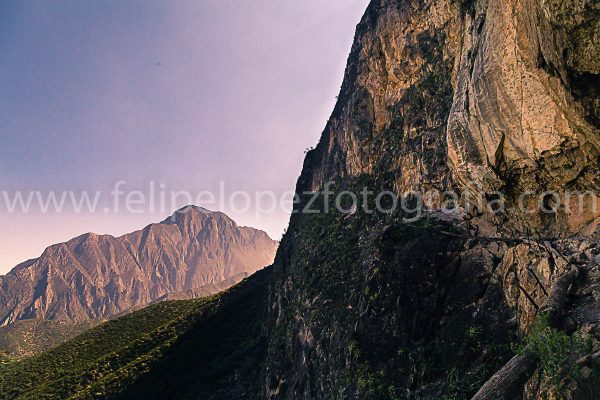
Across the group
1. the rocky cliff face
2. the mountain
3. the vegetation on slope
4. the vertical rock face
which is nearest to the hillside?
the mountain

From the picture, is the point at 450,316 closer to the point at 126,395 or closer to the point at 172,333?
the point at 126,395

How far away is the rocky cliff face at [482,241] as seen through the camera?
28.9 ft

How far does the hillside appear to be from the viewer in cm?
4325

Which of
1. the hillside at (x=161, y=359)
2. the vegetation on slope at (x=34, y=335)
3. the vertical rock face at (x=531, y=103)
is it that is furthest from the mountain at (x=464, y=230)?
the vegetation on slope at (x=34, y=335)

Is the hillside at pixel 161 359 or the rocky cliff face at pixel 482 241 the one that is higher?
the rocky cliff face at pixel 482 241

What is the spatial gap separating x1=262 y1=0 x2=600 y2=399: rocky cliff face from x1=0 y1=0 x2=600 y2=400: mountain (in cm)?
6

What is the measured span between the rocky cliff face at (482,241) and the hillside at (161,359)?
14.6 m

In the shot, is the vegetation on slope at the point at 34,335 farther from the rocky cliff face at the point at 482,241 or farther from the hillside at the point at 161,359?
the rocky cliff face at the point at 482,241

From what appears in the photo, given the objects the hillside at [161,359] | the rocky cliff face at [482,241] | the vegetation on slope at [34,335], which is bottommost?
the vegetation on slope at [34,335]

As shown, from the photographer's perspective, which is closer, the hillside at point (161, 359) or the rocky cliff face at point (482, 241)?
the rocky cliff face at point (482, 241)

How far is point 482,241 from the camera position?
1655cm

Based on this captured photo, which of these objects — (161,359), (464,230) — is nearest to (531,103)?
(464,230)

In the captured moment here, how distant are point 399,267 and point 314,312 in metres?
13.8

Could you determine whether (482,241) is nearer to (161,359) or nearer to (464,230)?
(464,230)
